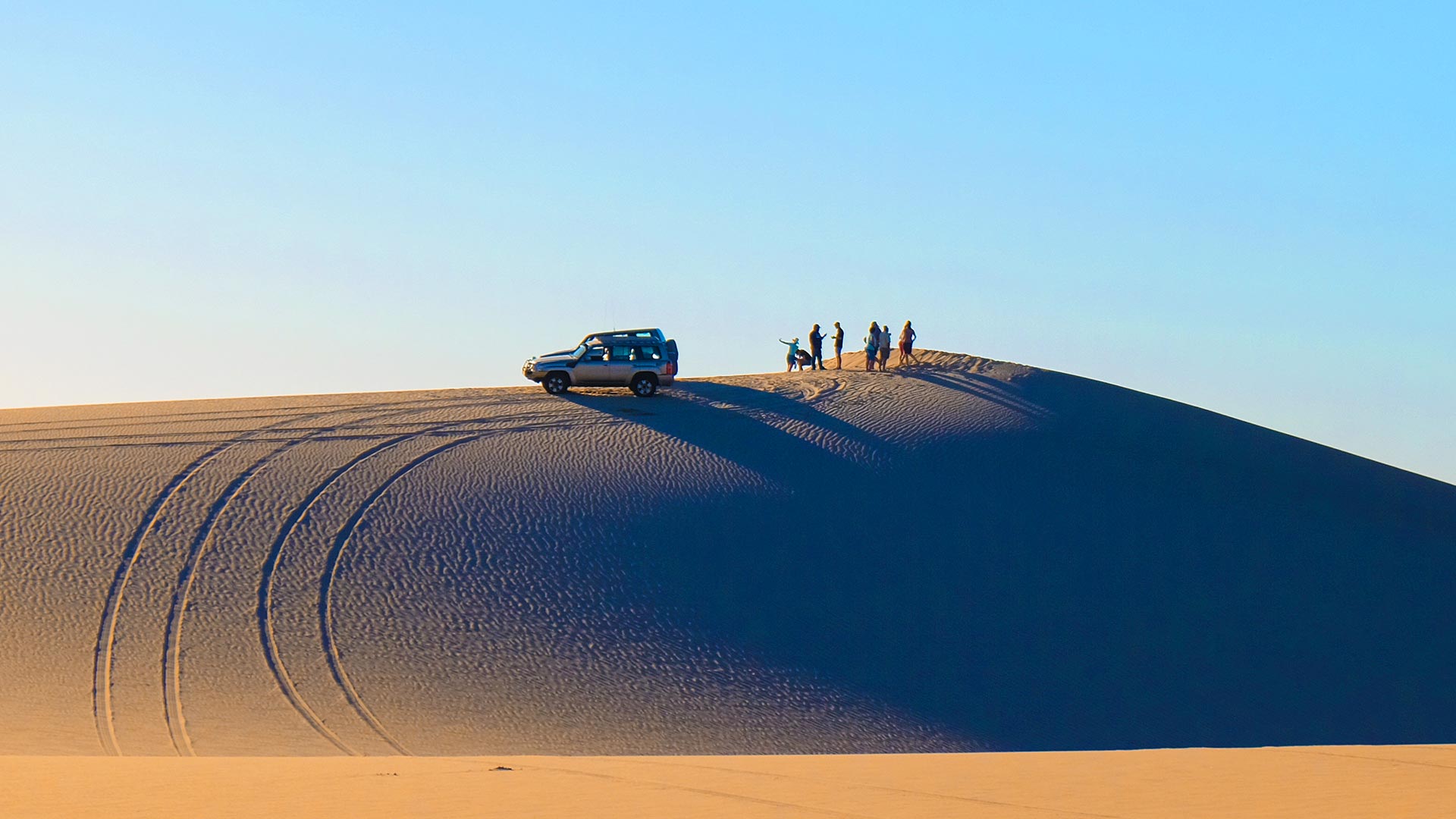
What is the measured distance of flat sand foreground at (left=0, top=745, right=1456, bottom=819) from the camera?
9492 millimetres

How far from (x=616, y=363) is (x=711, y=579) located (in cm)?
836

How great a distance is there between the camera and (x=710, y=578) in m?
25.3

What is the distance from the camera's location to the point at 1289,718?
893 inches

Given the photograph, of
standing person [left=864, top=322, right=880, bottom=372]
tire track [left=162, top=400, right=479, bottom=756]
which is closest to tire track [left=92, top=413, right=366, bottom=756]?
tire track [left=162, top=400, right=479, bottom=756]

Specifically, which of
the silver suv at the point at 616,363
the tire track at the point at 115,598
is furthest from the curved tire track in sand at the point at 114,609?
the silver suv at the point at 616,363

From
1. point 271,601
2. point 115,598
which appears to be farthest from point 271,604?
point 115,598

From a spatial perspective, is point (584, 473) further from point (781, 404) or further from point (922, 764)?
point (922, 764)

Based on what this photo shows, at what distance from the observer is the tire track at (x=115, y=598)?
740 inches

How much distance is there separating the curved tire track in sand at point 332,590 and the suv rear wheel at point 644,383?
12.4 ft

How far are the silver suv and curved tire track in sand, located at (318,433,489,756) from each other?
109 inches

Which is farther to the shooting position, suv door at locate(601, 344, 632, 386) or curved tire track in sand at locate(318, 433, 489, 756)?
suv door at locate(601, 344, 632, 386)

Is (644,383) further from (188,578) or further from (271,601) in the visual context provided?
(188,578)

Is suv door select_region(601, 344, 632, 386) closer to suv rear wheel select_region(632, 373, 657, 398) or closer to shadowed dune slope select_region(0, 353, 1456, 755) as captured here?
suv rear wheel select_region(632, 373, 657, 398)

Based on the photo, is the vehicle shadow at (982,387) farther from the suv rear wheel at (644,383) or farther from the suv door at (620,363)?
the suv door at (620,363)
